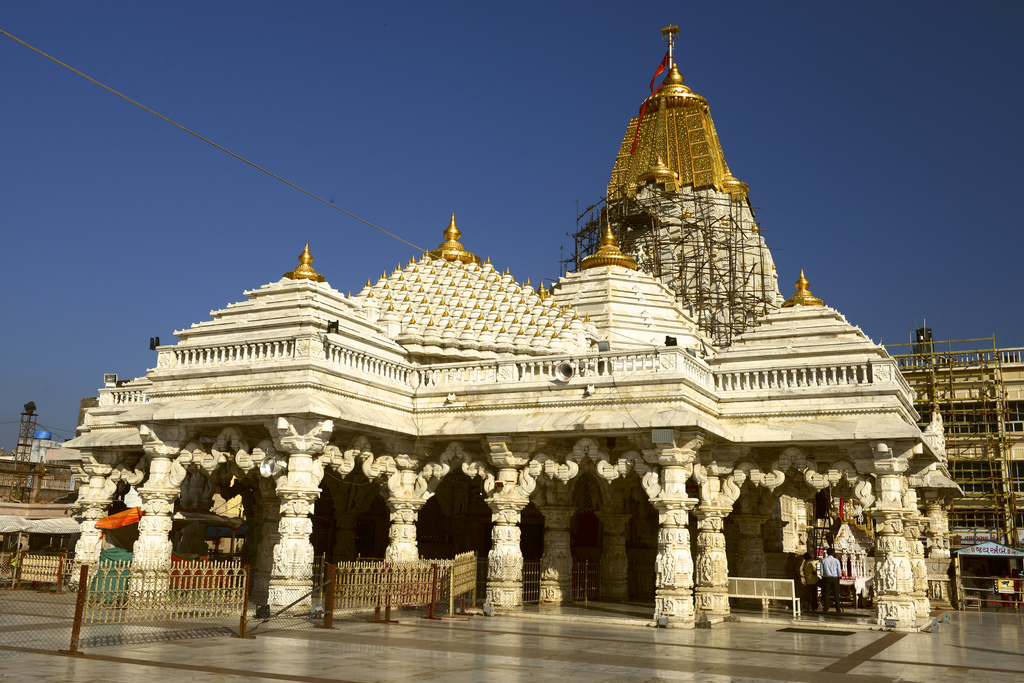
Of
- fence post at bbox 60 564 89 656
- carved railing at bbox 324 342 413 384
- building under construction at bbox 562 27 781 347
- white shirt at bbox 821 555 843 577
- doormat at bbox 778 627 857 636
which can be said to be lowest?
doormat at bbox 778 627 857 636

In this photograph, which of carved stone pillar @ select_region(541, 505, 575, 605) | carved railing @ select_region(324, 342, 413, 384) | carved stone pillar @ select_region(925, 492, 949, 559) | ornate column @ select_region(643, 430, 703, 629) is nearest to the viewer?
ornate column @ select_region(643, 430, 703, 629)

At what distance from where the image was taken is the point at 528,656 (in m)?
12.5

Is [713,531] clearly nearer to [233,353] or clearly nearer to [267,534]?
[233,353]

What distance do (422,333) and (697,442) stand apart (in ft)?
34.3

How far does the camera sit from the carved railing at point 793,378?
1923 cm

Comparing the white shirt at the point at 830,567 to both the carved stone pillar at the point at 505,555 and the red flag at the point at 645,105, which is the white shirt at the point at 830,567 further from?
the red flag at the point at 645,105

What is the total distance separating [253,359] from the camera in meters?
19.2

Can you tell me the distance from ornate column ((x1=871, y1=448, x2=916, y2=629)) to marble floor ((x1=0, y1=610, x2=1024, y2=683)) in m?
0.87

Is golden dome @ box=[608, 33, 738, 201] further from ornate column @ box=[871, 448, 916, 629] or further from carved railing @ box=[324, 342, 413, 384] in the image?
ornate column @ box=[871, 448, 916, 629]

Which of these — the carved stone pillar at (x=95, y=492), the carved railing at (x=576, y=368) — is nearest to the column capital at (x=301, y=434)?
the carved railing at (x=576, y=368)

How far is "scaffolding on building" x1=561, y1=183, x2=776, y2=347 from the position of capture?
135 ft

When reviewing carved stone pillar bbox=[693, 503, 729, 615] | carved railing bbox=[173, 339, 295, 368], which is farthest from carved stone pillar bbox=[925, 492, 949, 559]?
carved railing bbox=[173, 339, 295, 368]

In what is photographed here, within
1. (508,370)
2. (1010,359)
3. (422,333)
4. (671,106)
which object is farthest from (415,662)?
(671,106)

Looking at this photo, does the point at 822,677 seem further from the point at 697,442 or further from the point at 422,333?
the point at 422,333
